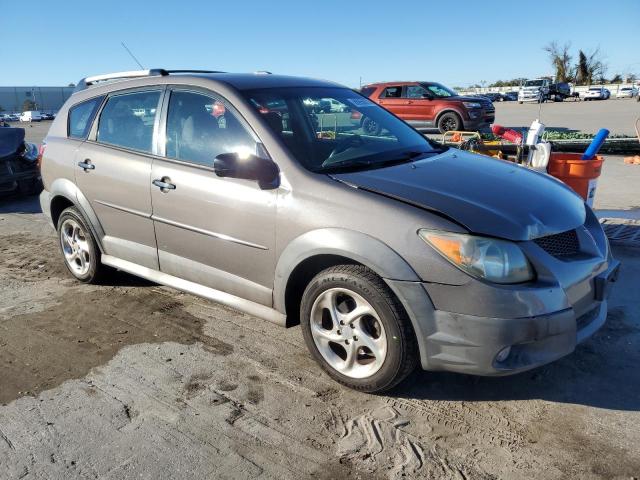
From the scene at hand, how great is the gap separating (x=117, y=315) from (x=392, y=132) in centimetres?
255

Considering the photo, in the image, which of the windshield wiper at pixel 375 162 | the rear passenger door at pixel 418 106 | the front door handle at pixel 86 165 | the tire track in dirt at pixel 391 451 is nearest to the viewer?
the tire track in dirt at pixel 391 451

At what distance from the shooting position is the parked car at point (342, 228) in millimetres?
2602

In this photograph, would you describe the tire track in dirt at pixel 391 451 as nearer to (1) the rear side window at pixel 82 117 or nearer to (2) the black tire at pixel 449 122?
(1) the rear side window at pixel 82 117

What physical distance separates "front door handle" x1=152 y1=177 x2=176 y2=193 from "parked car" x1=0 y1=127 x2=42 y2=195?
640 cm

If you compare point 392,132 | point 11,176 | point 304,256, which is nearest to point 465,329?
point 304,256

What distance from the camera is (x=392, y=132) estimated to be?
398 cm

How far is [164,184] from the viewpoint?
12.1ft

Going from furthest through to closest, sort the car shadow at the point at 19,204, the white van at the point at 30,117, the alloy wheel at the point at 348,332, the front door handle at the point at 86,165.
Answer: the white van at the point at 30,117, the car shadow at the point at 19,204, the front door handle at the point at 86,165, the alloy wheel at the point at 348,332

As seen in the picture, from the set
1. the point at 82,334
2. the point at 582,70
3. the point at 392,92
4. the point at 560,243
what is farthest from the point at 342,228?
the point at 582,70

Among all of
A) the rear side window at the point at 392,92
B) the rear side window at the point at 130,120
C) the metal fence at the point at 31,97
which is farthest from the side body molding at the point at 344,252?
the metal fence at the point at 31,97

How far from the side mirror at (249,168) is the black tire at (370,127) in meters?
1.01

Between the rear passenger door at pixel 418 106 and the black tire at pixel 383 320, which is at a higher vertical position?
the rear passenger door at pixel 418 106

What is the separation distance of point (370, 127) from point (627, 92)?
179 feet

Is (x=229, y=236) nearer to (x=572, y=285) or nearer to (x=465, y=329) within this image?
(x=465, y=329)
